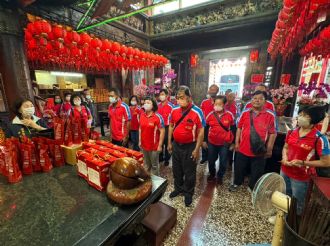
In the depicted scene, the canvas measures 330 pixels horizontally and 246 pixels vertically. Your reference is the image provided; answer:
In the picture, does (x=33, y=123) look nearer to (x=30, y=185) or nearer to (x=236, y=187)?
(x=30, y=185)

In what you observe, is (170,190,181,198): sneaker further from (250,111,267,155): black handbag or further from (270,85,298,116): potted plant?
(270,85,298,116): potted plant

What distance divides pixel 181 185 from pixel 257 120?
1.53 meters

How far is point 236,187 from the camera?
278cm

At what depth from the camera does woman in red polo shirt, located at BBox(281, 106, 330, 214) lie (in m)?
1.66

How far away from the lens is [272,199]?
920 mm

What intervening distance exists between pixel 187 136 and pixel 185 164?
43cm

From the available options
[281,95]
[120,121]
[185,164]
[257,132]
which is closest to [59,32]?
[120,121]

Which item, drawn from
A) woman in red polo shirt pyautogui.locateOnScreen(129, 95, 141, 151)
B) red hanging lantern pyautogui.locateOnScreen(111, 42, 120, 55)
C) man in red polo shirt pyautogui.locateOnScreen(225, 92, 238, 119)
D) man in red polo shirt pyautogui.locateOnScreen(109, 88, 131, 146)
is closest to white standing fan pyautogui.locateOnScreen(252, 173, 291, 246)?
man in red polo shirt pyautogui.locateOnScreen(225, 92, 238, 119)

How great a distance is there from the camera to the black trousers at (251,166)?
243 centimetres

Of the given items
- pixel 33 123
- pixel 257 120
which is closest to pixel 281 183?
pixel 257 120

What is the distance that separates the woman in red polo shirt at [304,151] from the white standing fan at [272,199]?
871 millimetres

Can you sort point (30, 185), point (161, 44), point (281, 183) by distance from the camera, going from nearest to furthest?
point (281, 183)
point (30, 185)
point (161, 44)

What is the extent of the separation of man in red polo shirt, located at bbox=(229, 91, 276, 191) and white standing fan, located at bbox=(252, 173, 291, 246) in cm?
139

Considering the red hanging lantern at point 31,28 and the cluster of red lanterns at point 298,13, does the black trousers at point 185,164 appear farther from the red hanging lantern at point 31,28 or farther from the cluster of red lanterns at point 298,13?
the red hanging lantern at point 31,28
